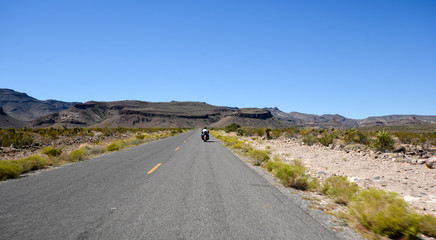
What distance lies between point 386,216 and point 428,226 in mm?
673

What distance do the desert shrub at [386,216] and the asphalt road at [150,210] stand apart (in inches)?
33.4

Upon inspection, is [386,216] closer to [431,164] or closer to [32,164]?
[431,164]

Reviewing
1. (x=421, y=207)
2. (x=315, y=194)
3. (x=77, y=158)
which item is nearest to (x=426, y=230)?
(x=421, y=207)

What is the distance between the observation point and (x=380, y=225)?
13.2 feet

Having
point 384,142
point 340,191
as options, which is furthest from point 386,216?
point 384,142

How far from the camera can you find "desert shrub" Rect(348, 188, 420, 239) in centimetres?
390

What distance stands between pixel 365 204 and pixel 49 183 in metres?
7.99

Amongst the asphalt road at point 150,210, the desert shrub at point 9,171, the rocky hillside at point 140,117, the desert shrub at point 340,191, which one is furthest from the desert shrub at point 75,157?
the rocky hillside at point 140,117

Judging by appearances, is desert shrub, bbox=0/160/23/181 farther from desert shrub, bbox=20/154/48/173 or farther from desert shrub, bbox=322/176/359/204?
desert shrub, bbox=322/176/359/204

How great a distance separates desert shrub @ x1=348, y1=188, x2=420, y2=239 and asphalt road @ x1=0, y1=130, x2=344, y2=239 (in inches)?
33.4

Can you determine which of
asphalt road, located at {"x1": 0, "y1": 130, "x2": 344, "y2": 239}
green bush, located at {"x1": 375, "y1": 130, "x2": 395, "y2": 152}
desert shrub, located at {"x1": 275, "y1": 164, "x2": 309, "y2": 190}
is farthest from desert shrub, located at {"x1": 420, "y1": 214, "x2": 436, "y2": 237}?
green bush, located at {"x1": 375, "y1": 130, "x2": 395, "y2": 152}

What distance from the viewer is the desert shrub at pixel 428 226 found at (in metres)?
4.00

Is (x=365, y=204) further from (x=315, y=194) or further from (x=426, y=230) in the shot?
(x=315, y=194)

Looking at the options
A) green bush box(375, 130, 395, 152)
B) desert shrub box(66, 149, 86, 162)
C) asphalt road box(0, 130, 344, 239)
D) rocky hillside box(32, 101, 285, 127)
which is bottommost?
desert shrub box(66, 149, 86, 162)
